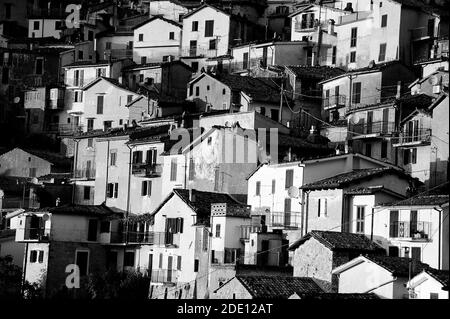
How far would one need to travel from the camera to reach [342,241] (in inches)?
1081

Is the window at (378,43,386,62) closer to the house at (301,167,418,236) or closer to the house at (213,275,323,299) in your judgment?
the house at (301,167,418,236)

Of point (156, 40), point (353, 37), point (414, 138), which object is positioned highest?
point (156, 40)

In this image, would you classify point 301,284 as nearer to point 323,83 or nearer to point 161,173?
point 161,173

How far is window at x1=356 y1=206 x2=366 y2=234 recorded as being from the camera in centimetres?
2914

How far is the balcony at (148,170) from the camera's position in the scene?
129 feet

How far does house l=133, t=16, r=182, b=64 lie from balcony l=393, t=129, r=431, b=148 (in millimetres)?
20346

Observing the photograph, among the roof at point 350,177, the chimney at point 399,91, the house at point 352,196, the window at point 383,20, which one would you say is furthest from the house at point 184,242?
the window at point 383,20

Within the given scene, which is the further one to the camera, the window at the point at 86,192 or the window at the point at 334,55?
the window at the point at 334,55

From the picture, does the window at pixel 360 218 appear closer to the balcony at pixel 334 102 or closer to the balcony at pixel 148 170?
the balcony at pixel 148 170

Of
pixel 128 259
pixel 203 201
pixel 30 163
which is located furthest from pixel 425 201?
pixel 30 163

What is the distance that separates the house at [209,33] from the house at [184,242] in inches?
655

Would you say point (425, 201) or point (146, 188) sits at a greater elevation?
point (146, 188)

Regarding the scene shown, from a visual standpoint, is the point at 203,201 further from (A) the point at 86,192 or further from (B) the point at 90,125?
(B) the point at 90,125

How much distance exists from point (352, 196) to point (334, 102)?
13077mm
